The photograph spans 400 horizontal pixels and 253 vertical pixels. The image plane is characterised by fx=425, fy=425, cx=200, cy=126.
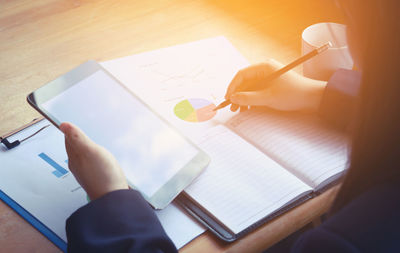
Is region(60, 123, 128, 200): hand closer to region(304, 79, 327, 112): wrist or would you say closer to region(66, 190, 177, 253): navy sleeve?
region(66, 190, 177, 253): navy sleeve

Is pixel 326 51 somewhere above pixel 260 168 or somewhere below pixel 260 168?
above

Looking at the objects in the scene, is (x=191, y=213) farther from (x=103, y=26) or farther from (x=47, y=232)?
(x=103, y=26)

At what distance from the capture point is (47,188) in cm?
71

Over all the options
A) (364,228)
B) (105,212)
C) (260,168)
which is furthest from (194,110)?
(364,228)

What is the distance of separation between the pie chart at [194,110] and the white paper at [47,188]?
0.22 m

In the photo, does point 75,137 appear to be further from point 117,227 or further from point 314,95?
point 314,95

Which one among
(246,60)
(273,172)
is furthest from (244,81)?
(273,172)

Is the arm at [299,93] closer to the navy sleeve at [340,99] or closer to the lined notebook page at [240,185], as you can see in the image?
the navy sleeve at [340,99]

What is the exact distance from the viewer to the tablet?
68cm

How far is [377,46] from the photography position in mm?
478

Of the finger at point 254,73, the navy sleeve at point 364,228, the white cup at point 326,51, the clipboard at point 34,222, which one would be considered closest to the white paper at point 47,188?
the clipboard at point 34,222

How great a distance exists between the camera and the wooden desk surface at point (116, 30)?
3.16 ft

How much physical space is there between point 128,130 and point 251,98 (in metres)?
0.25

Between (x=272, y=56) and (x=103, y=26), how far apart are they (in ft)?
1.44
